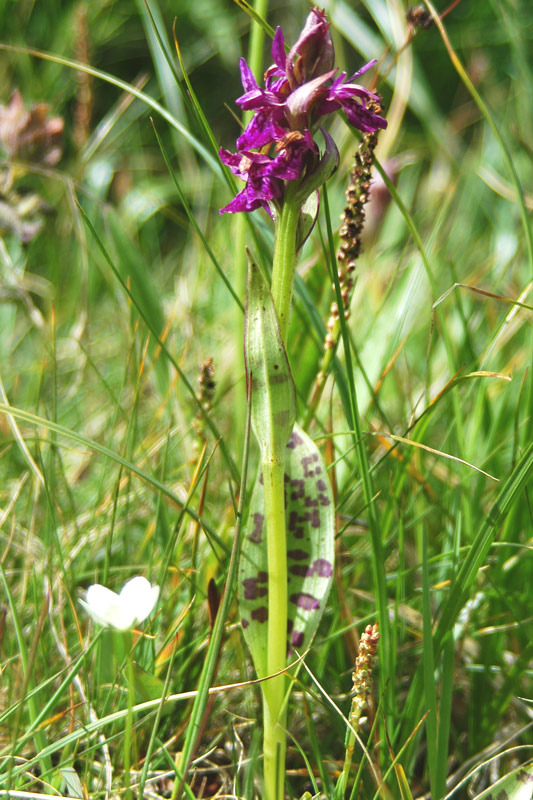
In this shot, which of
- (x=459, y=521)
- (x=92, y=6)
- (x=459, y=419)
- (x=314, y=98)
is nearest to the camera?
(x=314, y=98)

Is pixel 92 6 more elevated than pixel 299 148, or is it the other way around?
pixel 92 6

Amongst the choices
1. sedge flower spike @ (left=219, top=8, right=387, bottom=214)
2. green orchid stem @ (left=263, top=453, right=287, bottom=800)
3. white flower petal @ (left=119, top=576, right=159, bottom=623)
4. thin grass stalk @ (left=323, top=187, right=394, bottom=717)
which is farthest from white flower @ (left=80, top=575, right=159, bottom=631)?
sedge flower spike @ (left=219, top=8, right=387, bottom=214)

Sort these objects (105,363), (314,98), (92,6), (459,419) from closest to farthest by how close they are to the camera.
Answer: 1. (314,98)
2. (459,419)
3. (105,363)
4. (92,6)

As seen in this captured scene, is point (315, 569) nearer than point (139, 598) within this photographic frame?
No

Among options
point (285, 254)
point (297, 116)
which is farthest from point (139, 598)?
point (297, 116)

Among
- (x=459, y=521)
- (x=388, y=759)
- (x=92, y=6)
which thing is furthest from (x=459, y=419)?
(x=92, y=6)

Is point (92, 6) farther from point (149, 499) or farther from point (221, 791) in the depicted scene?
point (221, 791)

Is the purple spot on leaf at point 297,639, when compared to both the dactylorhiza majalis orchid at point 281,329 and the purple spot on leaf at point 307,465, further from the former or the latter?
the purple spot on leaf at point 307,465

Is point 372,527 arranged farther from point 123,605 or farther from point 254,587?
point 123,605
